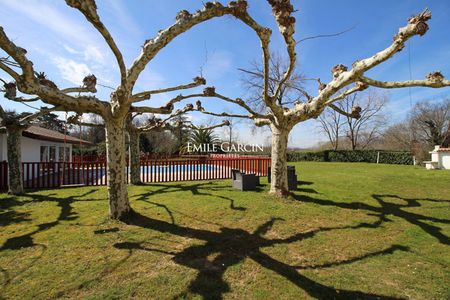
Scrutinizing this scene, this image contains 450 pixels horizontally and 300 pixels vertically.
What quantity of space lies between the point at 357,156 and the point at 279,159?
27120 mm

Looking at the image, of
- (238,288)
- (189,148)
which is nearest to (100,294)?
(238,288)

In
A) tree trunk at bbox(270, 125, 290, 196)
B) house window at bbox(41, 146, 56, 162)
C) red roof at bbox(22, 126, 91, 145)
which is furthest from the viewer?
house window at bbox(41, 146, 56, 162)

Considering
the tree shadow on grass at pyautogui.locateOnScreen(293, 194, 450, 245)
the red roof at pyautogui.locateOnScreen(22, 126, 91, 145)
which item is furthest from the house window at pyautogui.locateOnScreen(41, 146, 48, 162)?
the tree shadow on grass at pyautogui.locateOnScreen(293, 194, 450, 245)

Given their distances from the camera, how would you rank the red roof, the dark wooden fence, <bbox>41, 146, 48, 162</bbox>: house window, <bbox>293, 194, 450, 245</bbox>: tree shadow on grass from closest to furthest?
<bbox>293, 194, 450, 245</bbox>: tree shadow on grass < the red roof < the dark wooden fence < <bbox>41, 146, 48, 162</bbox>: house window

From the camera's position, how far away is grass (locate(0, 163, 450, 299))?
10.3 ft

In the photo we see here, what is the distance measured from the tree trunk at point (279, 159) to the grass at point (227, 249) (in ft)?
1.79

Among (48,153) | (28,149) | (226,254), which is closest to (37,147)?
(28,149)

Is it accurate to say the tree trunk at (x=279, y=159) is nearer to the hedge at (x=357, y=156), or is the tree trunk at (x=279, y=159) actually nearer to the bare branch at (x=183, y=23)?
the bare branch at (x=183, y=23)

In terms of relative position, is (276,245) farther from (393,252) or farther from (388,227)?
(388,227)

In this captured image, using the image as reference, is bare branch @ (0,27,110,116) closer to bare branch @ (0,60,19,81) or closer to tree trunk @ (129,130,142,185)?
bare branch @ (0,60,19,81)

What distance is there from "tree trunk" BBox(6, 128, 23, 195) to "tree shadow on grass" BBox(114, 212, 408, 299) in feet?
18.4

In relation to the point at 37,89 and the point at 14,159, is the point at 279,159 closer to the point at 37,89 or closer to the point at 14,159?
the point at 37,89

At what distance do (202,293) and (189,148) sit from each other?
116 ft

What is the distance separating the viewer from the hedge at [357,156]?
2652 cm
